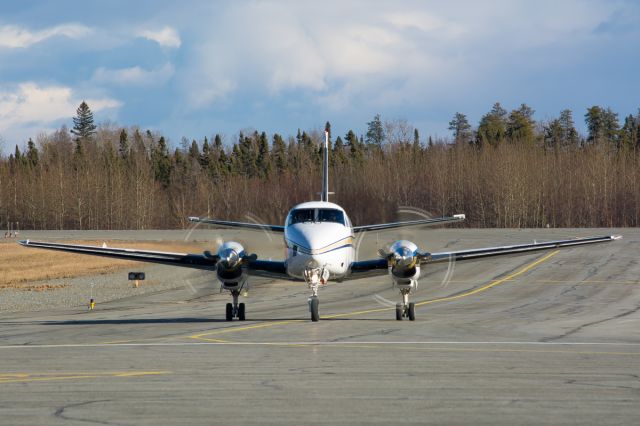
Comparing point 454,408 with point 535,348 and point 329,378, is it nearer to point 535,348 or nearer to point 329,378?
point 329,378

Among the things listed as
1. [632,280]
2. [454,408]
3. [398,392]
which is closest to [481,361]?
[398,392]

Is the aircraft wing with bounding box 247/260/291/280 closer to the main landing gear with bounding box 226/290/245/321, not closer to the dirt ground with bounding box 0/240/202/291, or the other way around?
the main landing gear with bounding box 226/290/245/321

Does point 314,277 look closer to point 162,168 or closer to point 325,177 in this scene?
point 325,177

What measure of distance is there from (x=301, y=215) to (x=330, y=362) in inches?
393

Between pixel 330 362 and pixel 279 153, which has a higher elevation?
pixel 279 153

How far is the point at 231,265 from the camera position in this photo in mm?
26125

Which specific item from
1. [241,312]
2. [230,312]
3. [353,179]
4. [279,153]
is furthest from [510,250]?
[279,153]

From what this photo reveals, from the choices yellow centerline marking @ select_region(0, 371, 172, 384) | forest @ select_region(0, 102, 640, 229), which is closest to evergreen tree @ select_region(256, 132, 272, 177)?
forest @ select_region(0, 102, 640, 229)

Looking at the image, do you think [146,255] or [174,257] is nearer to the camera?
[174,257]

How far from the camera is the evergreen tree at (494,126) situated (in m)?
171

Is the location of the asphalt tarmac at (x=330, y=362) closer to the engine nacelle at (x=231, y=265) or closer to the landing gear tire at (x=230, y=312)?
the landing gear tire at (x=230, y=312)

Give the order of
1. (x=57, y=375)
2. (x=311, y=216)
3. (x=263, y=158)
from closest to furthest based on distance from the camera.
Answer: (x=57, y=375) → (x=311, y=216) → (x=263, y=158)

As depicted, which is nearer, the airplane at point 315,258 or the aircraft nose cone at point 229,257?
A: the airplane at point 315,258

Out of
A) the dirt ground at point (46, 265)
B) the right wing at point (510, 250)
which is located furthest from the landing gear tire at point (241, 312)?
the dirt ground at point (46, 265)
